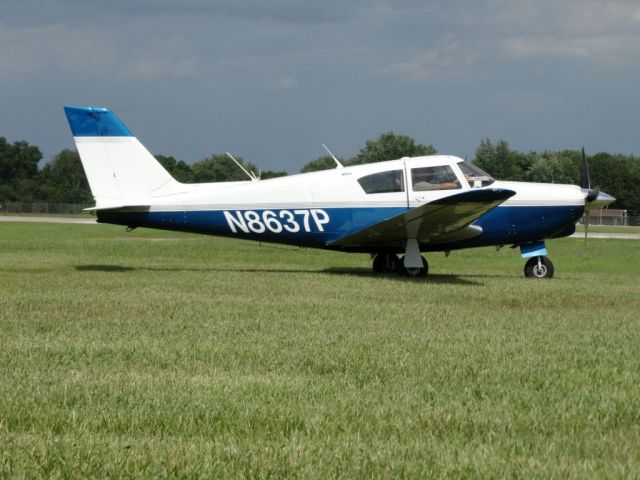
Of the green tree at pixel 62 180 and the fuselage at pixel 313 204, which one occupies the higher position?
the green tree at pixel 62 180

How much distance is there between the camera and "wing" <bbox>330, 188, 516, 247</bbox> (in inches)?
568

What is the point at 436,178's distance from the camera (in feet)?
51.9

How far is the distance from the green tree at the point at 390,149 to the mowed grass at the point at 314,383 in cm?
7395

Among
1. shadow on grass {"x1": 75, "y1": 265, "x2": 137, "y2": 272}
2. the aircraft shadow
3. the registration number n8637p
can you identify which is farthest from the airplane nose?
shadow on grass {"x1": 75, "y1": 265, "x2": 137, "y2": 272}

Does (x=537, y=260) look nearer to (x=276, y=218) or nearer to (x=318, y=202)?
(x=318, y=202)

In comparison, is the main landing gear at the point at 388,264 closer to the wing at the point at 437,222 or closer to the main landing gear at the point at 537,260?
the wing at the point at 437,222

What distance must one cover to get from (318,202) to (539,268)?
434 cm

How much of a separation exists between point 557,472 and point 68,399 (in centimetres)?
286

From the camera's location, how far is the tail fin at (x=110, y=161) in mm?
15828

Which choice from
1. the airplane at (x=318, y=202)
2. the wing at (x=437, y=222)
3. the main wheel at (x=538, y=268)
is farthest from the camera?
the main wheel at (x=538, y=268)

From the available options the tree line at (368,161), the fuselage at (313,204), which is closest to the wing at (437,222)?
the fuselage at (313,204)

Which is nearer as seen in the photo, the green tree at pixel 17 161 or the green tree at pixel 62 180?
the green tree at pixel 62 180

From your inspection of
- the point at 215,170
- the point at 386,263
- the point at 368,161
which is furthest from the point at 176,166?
the point at 386,263

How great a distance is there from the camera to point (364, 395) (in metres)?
5.71
